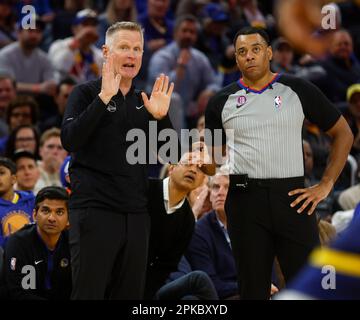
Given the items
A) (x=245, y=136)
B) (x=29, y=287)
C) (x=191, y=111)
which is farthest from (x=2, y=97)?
(x=245, y=136)

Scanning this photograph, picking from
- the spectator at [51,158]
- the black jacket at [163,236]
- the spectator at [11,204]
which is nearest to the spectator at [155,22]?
the spectator at [51,158]

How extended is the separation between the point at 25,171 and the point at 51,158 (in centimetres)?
53

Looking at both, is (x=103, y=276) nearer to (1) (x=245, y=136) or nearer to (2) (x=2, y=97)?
(1) (x=245, y=136)

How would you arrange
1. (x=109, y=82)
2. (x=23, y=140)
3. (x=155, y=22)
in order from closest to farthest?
(x=109, y=82) → (x=23, y=140) → (x=155, y=22)

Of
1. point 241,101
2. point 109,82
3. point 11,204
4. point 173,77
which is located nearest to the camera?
point 109,82

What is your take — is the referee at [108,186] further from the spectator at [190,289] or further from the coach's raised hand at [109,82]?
the spectator at [190,289]

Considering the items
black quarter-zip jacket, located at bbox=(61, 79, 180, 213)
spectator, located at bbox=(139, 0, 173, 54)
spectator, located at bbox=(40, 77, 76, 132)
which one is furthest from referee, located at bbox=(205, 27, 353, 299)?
spectator, located at bbox=(139, 0, 173, 54)

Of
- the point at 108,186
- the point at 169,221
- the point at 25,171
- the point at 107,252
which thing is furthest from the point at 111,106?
the point at 25,171

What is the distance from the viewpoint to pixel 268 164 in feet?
13.9

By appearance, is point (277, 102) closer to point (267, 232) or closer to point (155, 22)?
point (267, 232)

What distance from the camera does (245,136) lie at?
4301 millimetres

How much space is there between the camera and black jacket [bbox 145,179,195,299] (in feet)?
16.2

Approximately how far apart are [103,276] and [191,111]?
17.2 feet

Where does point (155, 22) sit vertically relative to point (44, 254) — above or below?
above
